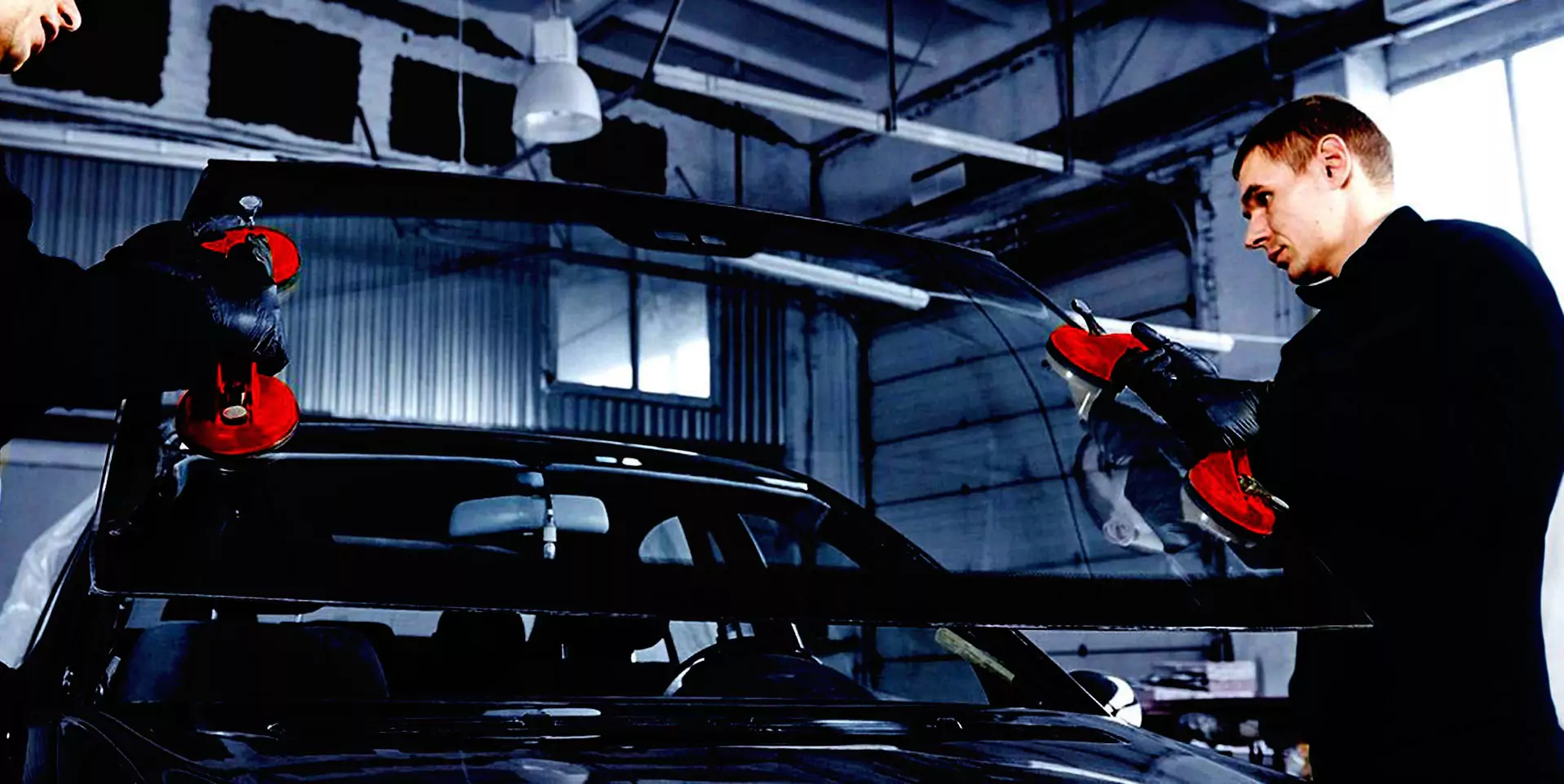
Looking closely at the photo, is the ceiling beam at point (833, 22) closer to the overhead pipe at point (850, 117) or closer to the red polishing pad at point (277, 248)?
the overhead pipe at point (850, 117)

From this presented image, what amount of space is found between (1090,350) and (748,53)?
8.17 m

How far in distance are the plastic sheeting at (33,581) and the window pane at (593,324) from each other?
3.57ft

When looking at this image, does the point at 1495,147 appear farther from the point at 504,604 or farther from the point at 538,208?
the point at 504,604

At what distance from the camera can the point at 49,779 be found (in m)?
1.20

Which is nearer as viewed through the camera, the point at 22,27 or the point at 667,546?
the point at 22,27

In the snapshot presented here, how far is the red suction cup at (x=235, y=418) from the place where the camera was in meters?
1.05

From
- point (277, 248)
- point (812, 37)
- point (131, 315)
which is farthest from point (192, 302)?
point (812, 37)

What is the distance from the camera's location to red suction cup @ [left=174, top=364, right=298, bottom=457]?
3.46 feet

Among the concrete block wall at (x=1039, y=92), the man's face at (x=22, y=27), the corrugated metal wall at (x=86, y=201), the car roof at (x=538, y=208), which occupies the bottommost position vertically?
the car roof at (x=538, y=208)

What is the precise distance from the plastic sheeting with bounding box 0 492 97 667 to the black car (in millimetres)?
496

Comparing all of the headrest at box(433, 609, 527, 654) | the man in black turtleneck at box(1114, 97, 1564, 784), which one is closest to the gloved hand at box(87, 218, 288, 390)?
the headrest at box(433, 609, 527, 654)

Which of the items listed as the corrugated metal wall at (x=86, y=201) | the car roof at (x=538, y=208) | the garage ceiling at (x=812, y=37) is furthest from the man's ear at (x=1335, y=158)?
the garage ceiling at (x=812, y=37)

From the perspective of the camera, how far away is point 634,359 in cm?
122

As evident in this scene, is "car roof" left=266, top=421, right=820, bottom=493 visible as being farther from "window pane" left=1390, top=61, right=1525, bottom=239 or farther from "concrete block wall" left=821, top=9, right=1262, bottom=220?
"concrete block wall" left=821, top=9, right=1262, bottom=220
